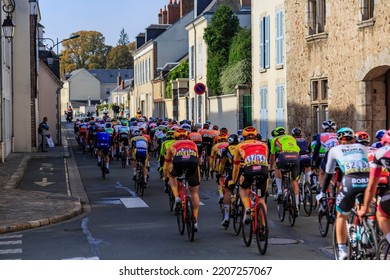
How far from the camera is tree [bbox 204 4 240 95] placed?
4128 cm

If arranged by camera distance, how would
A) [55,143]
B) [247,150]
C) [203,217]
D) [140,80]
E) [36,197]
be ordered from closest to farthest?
[247,150] → [203,217] → [36,197] → [55,143] → [140,80]

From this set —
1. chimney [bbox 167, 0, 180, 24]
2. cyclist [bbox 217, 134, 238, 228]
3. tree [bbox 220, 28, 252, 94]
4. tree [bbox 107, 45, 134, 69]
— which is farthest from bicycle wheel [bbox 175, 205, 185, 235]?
tree [bbox 107, 45, 134, 69]

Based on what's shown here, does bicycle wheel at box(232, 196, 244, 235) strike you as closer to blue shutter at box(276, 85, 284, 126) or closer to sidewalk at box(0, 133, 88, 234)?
sidewalk at box(0, 133, 88, 234)

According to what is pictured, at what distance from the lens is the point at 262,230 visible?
413 inches

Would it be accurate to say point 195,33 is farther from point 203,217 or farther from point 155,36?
point 203,217

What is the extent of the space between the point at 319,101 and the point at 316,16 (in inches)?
103

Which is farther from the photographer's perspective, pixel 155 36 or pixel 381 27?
pixel 155 36

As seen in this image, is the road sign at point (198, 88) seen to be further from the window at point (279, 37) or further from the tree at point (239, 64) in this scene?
the tree at point (239, 64)

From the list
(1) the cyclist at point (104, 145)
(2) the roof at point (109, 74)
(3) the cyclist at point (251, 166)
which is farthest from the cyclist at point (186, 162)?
(2) the roof at point (109, 74)

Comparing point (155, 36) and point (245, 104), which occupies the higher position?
point (155, 36)

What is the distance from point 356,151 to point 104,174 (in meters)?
15.6

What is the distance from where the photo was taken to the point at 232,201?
12742 millimetres

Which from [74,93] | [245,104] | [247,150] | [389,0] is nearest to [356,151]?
[247,150]

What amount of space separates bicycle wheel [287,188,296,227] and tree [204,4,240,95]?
90.1 feet
